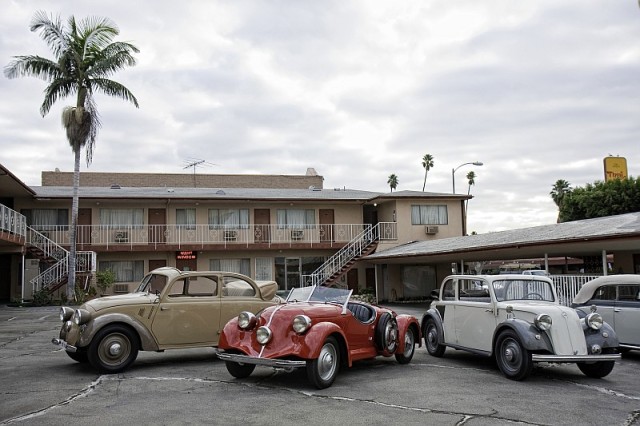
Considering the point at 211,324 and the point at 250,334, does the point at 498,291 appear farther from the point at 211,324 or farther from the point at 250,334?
the point at 211,324

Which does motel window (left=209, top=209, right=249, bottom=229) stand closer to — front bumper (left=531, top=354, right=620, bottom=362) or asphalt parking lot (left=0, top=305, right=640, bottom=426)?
asphalt parking lot (left=0, top=305, right=640, bottom=426)

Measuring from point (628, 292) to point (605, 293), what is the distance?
1.60 ft

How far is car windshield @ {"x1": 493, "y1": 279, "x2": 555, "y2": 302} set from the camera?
393 inches

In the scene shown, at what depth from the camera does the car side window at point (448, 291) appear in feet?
36.7

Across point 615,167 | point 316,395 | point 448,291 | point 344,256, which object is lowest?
point 316,395

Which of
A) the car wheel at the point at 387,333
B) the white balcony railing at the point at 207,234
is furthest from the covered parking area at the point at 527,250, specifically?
the car wheel at the point at 387,333

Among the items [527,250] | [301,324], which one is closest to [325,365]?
[301,324]

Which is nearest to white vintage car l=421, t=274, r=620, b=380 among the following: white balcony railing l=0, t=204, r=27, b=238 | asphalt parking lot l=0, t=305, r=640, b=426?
asphalt parking lot l=0, t=305, r=640, b=426

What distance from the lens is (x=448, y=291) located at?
1135 centimetres

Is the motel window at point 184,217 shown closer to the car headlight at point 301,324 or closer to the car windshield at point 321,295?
the car windshield at point 321,295

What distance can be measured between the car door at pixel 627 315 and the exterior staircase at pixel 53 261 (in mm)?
24058

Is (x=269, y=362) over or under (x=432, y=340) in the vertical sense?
over

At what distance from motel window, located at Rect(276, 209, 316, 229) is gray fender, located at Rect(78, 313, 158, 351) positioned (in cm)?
2351

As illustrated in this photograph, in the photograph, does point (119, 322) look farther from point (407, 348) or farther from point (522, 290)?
point (522, 290)
